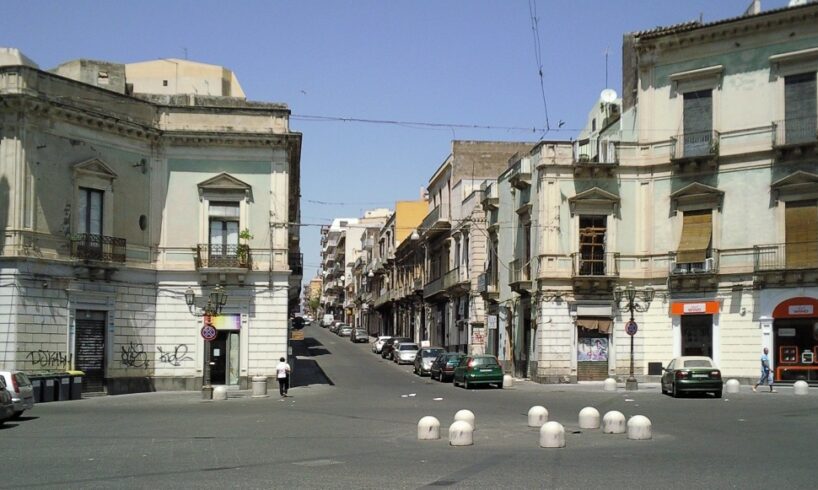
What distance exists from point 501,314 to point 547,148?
12069mm

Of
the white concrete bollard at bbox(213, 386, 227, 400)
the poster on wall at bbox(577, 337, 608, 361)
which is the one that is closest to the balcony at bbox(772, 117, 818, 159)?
the poster on wall at bbox(577, 337, 608, 361)

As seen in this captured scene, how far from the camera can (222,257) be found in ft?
126

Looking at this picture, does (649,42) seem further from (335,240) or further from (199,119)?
(335,240)

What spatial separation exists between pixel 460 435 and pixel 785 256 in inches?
1001

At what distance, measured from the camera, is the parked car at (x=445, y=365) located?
46438 mm

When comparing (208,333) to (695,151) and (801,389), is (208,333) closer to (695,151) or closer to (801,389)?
(801,389)

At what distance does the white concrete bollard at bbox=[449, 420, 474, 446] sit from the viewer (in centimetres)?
1834

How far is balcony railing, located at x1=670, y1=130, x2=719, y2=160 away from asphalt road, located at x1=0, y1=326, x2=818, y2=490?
12.1 meters

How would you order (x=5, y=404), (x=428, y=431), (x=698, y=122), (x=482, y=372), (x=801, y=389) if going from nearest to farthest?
(x=428, y=431)
(x=5, y=404)
(x=801, y=389)
(x=482, y=372)
(x=698, y=122)

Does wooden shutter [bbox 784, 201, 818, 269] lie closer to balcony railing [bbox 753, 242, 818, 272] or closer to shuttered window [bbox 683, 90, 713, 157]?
balcony railing [bbox 753, 242, 818, 272]

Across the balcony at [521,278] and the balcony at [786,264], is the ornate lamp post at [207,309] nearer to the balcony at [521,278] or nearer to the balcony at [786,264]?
the balcony at [521,278]

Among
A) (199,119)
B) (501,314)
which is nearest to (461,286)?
(501,314)

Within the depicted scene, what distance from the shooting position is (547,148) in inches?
1713

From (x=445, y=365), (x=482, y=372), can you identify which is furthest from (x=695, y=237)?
(x=445, y=365)
